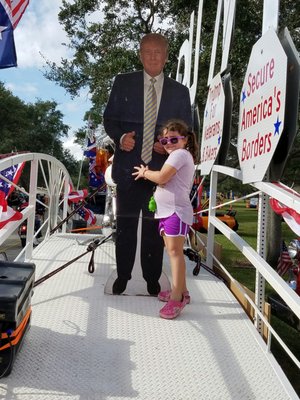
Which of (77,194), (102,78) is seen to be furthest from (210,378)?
(102,78)

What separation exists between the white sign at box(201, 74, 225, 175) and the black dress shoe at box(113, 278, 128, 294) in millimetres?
1364

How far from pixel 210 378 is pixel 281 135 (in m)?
1.31

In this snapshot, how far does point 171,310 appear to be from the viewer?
2910mm

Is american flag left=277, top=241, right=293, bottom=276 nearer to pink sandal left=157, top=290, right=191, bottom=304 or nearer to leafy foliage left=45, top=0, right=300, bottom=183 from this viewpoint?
pink sandal left=157, top=290, right=191, bottom=304

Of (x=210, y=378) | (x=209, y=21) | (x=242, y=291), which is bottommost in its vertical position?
(x=210, y=378)

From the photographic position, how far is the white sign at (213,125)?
377 cm

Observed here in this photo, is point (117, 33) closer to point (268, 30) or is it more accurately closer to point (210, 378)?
point (268, 30)

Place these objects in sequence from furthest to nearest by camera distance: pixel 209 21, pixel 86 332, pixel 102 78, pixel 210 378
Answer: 1. pixel 102 78
2. pixel 209 21
3. pixel 86 332
4. pixel 210 378

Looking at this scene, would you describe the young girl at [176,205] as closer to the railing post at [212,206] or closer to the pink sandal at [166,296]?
the pink sandal at [166,296]

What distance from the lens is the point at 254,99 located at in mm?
2826

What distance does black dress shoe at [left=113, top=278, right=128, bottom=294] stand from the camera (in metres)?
3.32

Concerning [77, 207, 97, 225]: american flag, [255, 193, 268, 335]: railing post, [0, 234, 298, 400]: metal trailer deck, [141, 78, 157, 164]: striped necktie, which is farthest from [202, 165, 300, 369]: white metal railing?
[77, 207, 97, 225]: american flag

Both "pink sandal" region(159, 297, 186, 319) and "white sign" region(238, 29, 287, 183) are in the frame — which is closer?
"white sign" region(238, 29, 287, 183)

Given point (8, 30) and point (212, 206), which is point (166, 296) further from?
point (8, 30)
